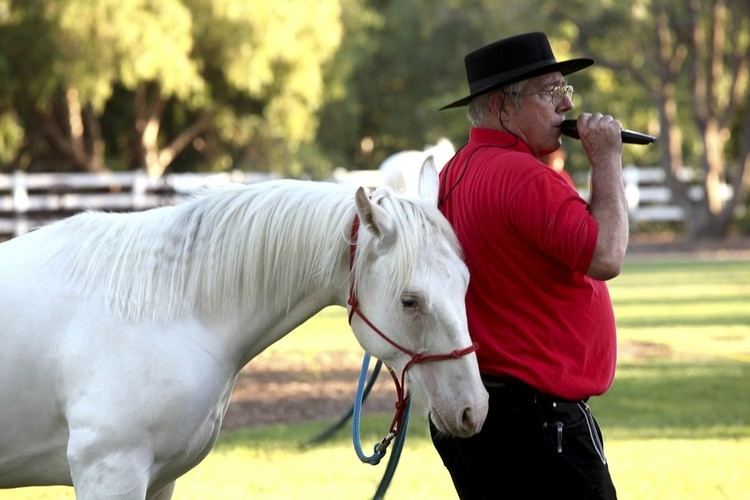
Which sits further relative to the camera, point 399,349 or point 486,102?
point 486,102

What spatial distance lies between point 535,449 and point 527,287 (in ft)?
1.64

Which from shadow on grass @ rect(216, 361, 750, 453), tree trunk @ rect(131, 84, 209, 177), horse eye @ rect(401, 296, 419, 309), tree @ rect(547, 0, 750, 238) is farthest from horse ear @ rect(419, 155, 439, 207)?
tree trunk @ rect(131, 84, 209, 177)

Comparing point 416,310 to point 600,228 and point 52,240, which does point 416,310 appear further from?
point 52,240

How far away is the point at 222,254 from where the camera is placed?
4.07 m

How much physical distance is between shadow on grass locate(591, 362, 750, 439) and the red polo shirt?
430 centimetres

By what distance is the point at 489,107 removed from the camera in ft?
13.8

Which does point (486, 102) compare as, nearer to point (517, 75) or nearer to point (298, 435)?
point (517, 75)

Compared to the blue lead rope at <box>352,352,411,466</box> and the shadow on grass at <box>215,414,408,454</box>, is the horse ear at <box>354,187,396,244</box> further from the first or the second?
the shadow on grass at <box>215,414,408,454</box>

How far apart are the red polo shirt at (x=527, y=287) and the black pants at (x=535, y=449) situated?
0.21 feet

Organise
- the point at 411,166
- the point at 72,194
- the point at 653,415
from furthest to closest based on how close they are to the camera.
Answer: the point at 72,194 → the point at 653,415 → the point at 411,166

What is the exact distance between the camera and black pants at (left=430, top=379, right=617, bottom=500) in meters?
3.95

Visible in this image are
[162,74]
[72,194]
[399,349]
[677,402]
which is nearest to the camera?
[399,349]

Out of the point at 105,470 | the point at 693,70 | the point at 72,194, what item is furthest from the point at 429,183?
the point at 693,70

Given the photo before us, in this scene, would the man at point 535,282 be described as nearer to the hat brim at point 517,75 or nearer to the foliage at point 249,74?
the hat brim at point 517,75
